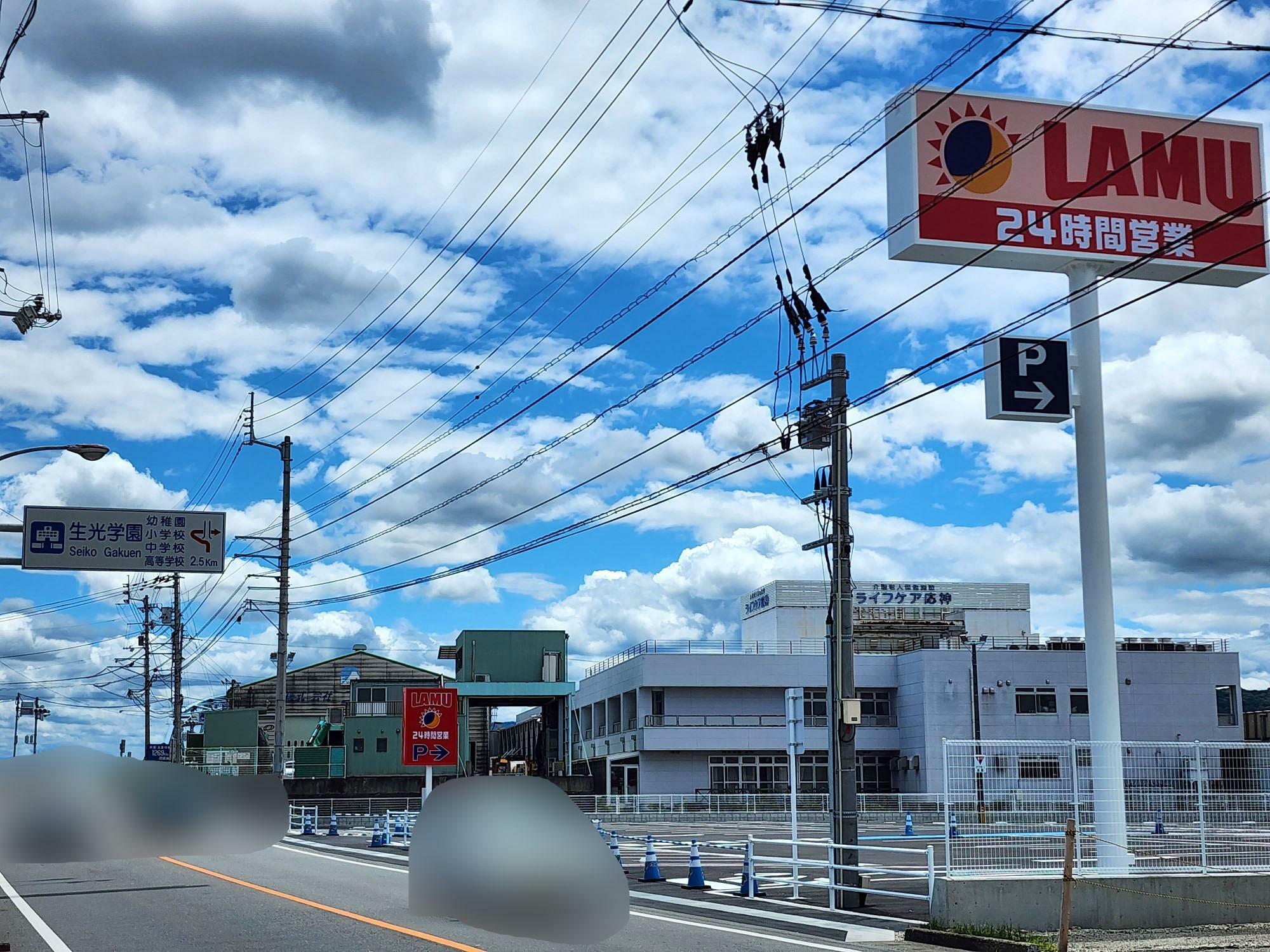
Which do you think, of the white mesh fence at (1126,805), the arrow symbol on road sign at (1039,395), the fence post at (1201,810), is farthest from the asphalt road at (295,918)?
the arrow symbol on road sign at (1039,395)

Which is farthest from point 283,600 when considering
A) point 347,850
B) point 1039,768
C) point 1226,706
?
point 1226,706

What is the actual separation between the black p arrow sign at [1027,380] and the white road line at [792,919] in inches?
A: 397

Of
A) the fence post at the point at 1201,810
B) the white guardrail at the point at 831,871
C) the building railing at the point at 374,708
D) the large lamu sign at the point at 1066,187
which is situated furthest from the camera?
the building railing at the point at 374,708

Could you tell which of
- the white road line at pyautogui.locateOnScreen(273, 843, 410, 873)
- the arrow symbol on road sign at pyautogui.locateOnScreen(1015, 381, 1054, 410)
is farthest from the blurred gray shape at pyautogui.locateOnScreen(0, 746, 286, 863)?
the arrow symbol on road sign at pyautogui.locateOnScreen(1015, 381, 1054, 410)

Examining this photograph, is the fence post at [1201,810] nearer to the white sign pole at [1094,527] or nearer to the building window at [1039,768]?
the building window at [1039,768]

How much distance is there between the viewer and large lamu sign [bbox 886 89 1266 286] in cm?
2572

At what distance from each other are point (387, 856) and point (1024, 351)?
1880 centimetres

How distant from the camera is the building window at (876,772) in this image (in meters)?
71.9

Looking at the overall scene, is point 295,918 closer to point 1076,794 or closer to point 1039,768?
point 1076,794

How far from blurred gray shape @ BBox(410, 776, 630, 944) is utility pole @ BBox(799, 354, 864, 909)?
17.9 m

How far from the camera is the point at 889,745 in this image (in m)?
71.6

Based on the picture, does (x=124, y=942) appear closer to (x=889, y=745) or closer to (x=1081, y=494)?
(x=1081, y=494)

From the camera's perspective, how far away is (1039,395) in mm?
24172

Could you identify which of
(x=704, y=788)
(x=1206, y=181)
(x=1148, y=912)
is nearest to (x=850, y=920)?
(x=1148, y=912)
